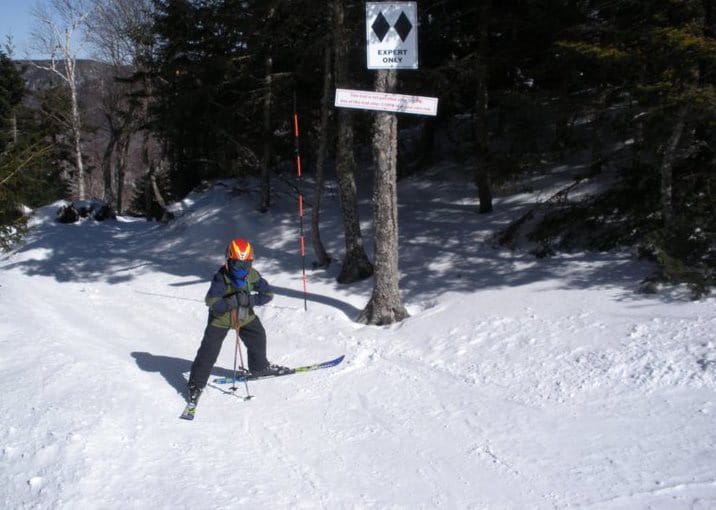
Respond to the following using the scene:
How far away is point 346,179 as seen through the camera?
1080cm

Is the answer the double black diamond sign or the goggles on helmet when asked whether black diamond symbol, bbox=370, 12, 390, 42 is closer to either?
the double black diamond sign

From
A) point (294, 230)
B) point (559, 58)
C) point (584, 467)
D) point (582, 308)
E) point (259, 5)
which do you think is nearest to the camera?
point (584, 467)

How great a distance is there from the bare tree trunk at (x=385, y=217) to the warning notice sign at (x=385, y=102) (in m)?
0.34

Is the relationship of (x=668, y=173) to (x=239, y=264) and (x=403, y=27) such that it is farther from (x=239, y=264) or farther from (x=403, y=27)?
(x=239, y=264)

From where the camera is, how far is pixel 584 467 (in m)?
4.54

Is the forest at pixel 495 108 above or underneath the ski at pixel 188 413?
above

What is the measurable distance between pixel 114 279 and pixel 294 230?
4409 millimetres

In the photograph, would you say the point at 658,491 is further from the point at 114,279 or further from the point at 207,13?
the point at 207,13

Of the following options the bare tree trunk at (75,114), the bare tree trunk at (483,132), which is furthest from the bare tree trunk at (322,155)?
the bare tree trunk at (75,114)

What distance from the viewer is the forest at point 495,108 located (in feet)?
24.7

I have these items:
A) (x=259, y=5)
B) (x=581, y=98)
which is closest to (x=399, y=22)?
(x=581, y=98)

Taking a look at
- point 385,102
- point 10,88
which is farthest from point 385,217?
point 10,88

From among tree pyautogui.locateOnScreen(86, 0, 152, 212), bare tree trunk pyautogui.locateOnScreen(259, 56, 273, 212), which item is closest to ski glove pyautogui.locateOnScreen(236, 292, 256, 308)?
bare tree trunk pyautogui.locateOnScreen(259, 56, 273, 212)

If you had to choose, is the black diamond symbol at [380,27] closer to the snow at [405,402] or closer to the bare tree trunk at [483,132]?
the snow at [405,402]
